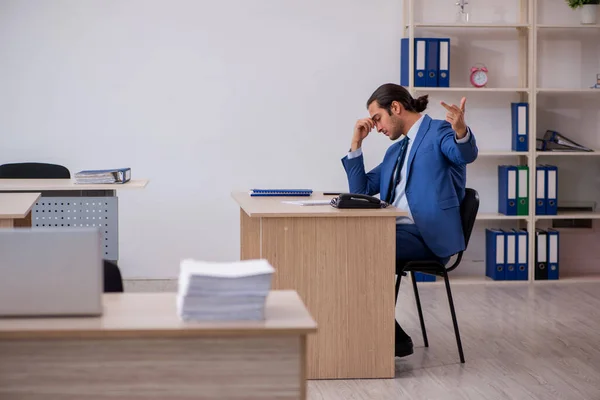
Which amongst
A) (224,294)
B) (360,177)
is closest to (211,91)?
(360,177)

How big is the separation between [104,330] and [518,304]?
3991 mm

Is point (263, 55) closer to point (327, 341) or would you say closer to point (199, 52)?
point (199, 52)

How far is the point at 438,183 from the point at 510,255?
2378 mm

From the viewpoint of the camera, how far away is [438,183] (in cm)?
376

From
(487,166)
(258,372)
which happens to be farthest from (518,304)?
(258,372)

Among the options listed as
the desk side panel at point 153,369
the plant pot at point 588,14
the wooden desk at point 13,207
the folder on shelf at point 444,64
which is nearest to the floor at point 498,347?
the wooden desk at point 13,207

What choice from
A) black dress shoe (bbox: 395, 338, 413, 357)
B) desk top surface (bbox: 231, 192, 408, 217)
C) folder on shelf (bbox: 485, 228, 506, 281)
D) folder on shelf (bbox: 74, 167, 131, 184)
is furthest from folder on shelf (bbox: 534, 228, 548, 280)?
folder on shelf (bbox: 74, 167, 131, 184)

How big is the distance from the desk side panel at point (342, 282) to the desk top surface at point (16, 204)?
922 mm

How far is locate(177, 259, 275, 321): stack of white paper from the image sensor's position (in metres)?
1.60

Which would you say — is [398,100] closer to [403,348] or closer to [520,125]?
[403,348]

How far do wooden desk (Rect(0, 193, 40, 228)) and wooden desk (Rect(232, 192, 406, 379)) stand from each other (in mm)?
868

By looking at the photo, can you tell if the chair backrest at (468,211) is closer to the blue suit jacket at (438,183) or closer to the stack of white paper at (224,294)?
the blue suit jacket at (438,183)

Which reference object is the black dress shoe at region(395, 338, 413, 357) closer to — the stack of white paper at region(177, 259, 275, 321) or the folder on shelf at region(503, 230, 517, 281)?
the stack of white paper at region(177, 259, 275, 321)

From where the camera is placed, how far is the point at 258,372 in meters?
1.62
